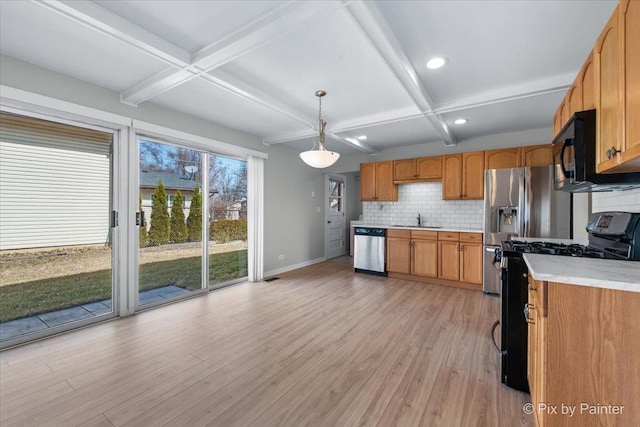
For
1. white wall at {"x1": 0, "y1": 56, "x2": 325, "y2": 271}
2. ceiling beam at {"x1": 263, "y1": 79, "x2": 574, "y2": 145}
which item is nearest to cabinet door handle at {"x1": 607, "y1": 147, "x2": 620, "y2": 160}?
ceiling beam at {"x1": 263, "y1": 79, "x2": 574, "y2": 145}

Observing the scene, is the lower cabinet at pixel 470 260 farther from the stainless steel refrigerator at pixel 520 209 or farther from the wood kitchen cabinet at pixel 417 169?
the wood kitchen cabinet at pixel 417 169

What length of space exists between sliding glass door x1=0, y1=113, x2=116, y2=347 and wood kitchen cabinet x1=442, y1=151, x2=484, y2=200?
4.72 meters

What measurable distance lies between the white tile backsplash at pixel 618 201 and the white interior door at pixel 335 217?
4565 millimetres

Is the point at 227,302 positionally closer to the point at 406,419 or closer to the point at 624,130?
the point at 406,419

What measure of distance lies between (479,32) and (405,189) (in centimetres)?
345

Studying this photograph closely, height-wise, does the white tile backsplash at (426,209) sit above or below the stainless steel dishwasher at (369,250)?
above

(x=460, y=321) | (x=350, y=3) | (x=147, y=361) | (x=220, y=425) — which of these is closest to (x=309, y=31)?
(x=350, y=3)

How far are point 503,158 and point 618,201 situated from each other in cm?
218

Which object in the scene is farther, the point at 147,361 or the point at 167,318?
the point at 167,318

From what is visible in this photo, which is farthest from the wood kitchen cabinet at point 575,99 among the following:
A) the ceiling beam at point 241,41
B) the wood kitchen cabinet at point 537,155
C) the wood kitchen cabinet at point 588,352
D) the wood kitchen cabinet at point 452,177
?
the wood kitchen cabinet at point 452,177

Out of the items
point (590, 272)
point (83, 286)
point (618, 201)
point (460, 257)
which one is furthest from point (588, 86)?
point (83, 286)

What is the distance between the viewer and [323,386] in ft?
6.07

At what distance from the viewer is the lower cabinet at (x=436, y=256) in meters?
4.03

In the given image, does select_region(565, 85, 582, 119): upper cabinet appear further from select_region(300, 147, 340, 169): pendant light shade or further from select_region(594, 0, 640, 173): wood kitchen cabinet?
select_region(300, 147, 340, 169): pendant light shade
